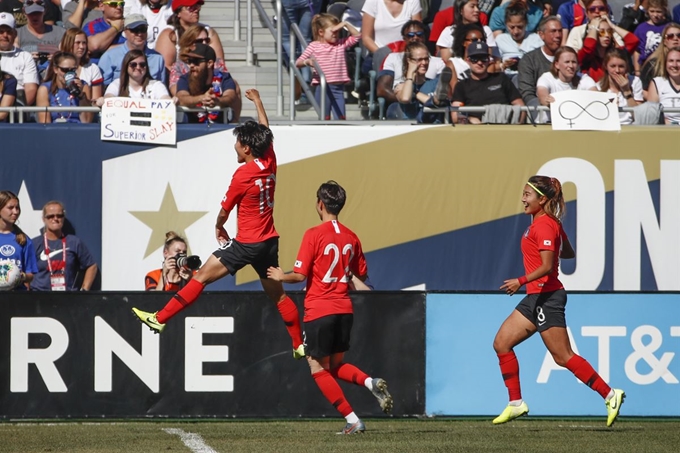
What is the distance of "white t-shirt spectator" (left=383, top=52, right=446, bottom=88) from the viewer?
13117 mm

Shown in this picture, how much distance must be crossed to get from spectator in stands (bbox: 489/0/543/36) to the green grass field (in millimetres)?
5955

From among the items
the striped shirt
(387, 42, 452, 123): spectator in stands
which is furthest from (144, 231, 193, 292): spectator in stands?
(387, 42, 452, 123): spectator in stands

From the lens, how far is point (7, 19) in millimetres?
13164

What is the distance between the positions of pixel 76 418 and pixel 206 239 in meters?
2.91

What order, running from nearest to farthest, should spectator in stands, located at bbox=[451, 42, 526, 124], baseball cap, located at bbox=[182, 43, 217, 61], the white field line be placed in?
the white field line, baseball cap, located at bbox=[182, 43, 217, 61], spectator in stands, located at bbox=[451, 42, 526, 124]

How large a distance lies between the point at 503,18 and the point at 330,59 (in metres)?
2.58

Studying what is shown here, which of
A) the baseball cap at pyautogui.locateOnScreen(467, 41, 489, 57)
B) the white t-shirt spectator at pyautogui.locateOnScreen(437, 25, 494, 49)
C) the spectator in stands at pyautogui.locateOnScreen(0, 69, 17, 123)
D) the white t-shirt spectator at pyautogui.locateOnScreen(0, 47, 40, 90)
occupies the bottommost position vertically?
the spectator in stands at pyautogui.locateOnScreen(0, 69, 17, 123)

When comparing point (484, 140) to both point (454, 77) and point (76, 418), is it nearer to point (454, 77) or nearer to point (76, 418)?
point (454, 77)

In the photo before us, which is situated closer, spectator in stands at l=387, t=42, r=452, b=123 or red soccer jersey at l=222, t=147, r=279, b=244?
red soccer jersey at l=222, t=147, r=279, b=244

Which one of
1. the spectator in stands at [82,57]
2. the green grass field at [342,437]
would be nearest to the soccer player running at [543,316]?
the green grass field at [342,437]

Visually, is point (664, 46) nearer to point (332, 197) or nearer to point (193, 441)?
point (332, 197)

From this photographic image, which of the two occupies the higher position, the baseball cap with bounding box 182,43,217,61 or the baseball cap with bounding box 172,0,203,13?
the baseball cap with bounding box 172,0,203,13

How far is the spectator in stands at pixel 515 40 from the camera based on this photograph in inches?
553

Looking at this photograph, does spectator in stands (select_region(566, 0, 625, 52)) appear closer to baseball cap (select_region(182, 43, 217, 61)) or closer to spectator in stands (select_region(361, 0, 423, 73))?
spectator in stands (select_region(361, 0, 423, 73))
